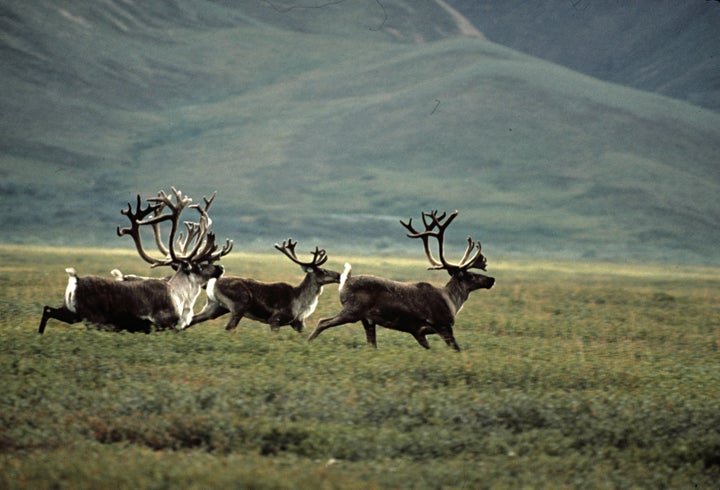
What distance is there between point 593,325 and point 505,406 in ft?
40.3

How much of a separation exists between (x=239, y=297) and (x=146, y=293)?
182 centimetres

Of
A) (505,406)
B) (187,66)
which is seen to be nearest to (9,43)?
(187,66)

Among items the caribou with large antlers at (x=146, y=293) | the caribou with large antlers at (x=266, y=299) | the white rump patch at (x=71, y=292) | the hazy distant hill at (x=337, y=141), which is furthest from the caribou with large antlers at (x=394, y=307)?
the hazy distant hill at (x=337, y=141)

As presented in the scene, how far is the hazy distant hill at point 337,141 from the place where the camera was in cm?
11625

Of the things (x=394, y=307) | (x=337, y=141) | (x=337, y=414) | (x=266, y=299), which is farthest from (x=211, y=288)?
(x=337, y=141)

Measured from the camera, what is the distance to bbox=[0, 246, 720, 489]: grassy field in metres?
11.1

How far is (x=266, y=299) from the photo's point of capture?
1975 centimetres

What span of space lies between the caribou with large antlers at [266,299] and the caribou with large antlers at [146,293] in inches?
14.3

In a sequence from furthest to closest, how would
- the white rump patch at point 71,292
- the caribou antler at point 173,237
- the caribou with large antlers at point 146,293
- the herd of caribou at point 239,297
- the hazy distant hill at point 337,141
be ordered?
the hazy distant hill at point 337,141 < the caribou antler at point 173,237 < the herd of caribou at point 239,297 < the caribou with large antlers at point 146,293 < the white rump patch at point 71,292

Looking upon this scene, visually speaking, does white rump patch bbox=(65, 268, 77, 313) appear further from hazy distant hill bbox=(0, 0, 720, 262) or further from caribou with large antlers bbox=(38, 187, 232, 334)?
hazy distant hill bbox=(0, 0, 720, 262)

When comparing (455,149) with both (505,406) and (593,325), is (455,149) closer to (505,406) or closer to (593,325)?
(593,325)

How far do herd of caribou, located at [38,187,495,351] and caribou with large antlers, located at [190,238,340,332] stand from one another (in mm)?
17

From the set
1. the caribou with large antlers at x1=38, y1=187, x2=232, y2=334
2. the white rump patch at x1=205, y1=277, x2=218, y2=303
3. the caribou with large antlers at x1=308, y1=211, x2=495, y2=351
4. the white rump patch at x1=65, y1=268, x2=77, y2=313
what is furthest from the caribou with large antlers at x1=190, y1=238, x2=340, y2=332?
the white rump patch at x1=65, y1=268, x2=77, y2=313

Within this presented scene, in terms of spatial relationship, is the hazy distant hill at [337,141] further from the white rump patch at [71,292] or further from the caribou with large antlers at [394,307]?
the white rump patch at [71,292]
